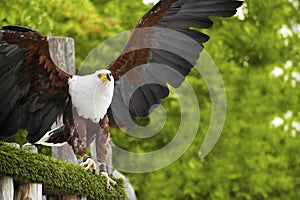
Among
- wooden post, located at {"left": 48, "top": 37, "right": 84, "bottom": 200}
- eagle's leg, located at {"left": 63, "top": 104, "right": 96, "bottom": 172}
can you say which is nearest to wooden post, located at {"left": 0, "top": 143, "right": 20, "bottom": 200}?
eagle's leg, located at {"left": 63, "top": 104, "right": 96, "bottom": 172}

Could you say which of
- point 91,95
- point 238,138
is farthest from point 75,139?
point 238,138

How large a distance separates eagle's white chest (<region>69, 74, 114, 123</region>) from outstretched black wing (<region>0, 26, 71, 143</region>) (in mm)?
102

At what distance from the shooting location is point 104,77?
6164mm

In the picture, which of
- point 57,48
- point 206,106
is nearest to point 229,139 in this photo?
point 206,106

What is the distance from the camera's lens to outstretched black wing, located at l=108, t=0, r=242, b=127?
262 inches

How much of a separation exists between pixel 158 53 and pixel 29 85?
1111mm

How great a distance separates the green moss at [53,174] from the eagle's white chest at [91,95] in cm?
39

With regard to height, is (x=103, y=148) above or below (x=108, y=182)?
above

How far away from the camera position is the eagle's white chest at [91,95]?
6.19 meters

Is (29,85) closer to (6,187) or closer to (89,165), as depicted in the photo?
(89,165)

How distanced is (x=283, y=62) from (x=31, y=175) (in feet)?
28.1

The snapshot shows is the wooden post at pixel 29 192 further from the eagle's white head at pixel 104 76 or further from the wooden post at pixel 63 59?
the wooden post at pixel 63 59

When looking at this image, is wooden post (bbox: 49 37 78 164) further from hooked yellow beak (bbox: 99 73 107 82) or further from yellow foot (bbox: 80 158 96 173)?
hooked yellow beak (bbox: 99 73 107 82)

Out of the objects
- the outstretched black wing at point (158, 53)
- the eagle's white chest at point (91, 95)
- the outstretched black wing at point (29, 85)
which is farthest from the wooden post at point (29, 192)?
the outstretched black wing at point (158, 53)
